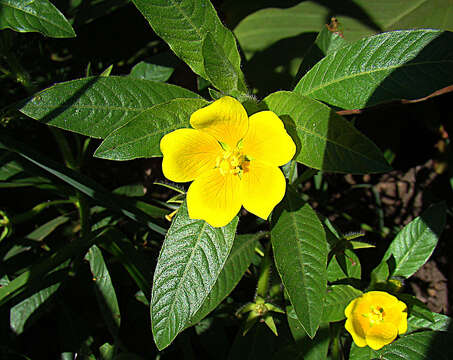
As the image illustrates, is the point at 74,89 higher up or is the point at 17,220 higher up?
the point at 74,89

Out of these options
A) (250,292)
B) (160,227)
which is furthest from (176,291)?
(250,292)

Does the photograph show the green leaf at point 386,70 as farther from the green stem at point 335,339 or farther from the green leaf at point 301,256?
the green stem at point 335,339

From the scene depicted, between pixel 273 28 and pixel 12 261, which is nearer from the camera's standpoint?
pixel 12 261

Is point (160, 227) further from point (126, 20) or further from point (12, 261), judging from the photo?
point (126, 20)

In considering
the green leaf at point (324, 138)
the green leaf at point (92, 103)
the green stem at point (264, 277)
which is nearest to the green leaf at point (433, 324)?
the green stem at point (264, 277)

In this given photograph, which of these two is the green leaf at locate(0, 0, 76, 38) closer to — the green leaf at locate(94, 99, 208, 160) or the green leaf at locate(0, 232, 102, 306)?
the green leaf at locate(94, 99, 208, 160)

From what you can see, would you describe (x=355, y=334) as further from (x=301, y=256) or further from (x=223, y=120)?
(x=223, y=120)
